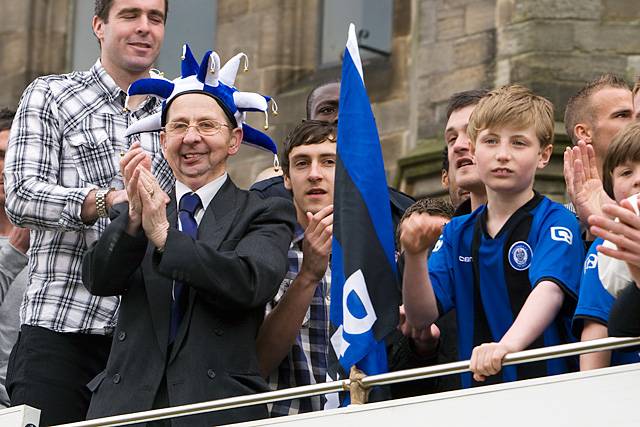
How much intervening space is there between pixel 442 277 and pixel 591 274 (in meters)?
0.67

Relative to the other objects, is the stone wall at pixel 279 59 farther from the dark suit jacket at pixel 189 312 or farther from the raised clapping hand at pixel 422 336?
the dark suit jacket at pixel 189 312

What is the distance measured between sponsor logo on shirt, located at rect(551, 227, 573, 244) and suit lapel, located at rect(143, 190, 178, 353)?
1.30 m

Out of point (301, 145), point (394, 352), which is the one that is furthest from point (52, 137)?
point (394, 352)

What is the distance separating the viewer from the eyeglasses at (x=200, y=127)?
7.06m

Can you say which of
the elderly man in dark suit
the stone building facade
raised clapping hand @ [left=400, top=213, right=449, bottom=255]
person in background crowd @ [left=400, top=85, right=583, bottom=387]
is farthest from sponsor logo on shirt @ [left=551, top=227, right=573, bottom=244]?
the stone building facade

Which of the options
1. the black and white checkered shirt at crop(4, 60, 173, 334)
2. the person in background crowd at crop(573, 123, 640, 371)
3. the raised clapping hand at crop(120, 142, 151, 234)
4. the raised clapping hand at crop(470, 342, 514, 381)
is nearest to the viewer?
the raised clapping hand at crop(470, 342, 514, 381)

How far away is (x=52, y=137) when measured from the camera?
24.9 ft

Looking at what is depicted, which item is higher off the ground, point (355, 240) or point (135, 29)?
point (135, 29)

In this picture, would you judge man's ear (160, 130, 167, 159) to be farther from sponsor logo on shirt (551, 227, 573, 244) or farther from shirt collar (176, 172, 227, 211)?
sponsor logo on shirt (551, 227, 573, 244)

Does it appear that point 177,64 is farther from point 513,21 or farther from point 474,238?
point 474,238

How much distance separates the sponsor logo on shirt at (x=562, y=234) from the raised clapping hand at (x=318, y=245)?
82 cm

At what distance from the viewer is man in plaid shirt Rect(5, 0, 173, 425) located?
23.7ft

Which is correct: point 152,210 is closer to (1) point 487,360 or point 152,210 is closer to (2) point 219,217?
(2) point 219,217

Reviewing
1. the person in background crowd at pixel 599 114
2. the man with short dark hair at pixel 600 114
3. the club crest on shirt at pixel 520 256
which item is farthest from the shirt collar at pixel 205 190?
the man with short dark hair at pixel 600 114
